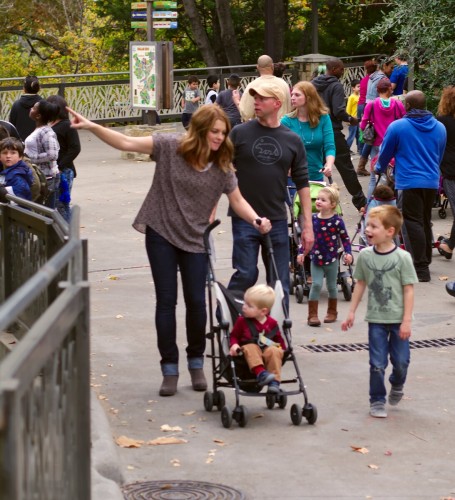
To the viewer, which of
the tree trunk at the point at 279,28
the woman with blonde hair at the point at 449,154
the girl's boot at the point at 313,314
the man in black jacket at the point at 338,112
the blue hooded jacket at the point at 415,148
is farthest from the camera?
the tree trunk at the point at 279,28

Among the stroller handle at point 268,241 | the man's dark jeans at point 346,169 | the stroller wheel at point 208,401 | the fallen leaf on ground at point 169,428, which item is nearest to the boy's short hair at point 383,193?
the stroller handle at point 268,241

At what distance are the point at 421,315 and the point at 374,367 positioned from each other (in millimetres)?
3178

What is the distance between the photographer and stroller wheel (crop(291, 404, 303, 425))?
7227 millimetres

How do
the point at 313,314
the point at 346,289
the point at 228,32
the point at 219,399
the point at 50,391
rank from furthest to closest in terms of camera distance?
1. the point at 228,32
2. the point at 346,289
3. the point at 313,314
4. the point at 219,399
5. the point at 50,391

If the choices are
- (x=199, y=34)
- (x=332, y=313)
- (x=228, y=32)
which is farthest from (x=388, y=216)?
(x=199, y=34)

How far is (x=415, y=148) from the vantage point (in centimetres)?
1189

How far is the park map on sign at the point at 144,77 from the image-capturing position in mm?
23422

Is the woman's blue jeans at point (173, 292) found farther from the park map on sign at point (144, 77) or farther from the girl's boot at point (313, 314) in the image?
the park map on sign at point (144, 77)

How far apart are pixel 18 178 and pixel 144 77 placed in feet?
43.0

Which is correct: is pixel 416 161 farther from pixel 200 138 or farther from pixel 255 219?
pixel 200 138

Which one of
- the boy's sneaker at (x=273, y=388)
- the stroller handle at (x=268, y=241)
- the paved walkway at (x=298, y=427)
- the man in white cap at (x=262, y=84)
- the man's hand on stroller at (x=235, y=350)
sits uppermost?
the man in white cap at (x=262, y=84)

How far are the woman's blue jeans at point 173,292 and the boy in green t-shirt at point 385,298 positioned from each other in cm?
95

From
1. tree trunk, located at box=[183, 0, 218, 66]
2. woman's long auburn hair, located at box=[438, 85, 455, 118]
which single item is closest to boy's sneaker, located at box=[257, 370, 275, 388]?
woman's long auburn hair, located at box=[438, 85, 455, 118]

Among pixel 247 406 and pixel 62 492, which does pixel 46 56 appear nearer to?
pixel 247 406
